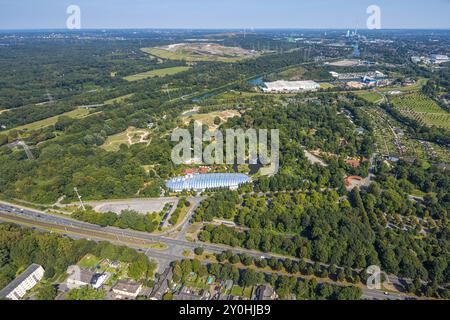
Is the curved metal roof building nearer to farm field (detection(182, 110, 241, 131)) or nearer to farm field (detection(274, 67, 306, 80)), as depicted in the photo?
farm field (detection(182, 110, 241, 131))

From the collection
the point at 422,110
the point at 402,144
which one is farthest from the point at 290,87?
the point at 402,144

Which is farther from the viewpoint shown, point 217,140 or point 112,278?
point 217,140

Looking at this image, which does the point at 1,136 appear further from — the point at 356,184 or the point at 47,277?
the point at 356,184

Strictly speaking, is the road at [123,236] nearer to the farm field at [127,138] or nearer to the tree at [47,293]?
the tree at [47,293]

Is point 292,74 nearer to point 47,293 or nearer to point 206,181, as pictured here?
point 206,181

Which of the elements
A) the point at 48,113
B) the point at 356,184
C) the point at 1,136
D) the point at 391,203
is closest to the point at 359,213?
the point at 391,203
